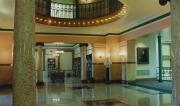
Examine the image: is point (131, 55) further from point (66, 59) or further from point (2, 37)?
point (66, 59)

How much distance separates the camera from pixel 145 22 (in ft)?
33.1

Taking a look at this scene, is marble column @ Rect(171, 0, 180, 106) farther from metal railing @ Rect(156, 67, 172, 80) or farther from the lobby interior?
metal railing @ Rect(156, 67, 172, 80)

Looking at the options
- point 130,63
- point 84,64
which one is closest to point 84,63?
point 84,64

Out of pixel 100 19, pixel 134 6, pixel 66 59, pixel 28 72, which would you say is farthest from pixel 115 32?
pixel 28 72

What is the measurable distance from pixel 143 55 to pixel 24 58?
11931 millimetres

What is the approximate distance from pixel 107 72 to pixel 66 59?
30.2 ft

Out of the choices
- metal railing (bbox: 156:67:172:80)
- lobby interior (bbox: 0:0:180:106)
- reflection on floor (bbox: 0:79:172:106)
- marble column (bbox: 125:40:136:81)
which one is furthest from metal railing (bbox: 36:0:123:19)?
metal railing (bbox: 156:67:172:80)

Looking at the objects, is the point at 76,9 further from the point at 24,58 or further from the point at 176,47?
the point at 24,58

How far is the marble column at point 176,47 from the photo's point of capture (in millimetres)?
2549

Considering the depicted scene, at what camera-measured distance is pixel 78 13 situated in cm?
1141

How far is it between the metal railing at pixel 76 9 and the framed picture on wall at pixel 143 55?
3.99m

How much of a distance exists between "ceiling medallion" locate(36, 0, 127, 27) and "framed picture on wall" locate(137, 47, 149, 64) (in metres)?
3.94

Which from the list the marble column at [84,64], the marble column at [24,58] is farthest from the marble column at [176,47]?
the marble column at [84,64]

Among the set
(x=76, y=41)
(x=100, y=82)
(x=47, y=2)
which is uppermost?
(x=47, y=2)
